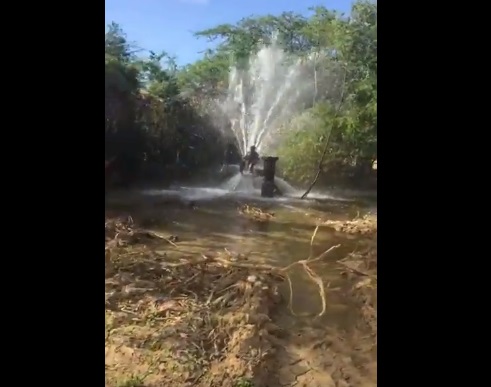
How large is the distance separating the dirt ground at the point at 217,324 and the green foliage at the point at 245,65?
7.5 inches

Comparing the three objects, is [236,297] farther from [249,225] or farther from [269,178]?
[269,178]

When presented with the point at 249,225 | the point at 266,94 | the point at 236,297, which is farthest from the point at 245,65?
the point at 236,297

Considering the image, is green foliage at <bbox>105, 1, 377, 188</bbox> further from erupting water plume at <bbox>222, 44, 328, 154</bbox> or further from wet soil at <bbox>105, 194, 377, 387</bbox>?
wet soil at <bbox>105, 194, 377, 387</bbox>

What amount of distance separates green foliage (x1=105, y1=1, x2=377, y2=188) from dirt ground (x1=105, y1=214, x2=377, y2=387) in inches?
7.5

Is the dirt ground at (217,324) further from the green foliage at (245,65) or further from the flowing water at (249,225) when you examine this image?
the green foliage at (245,65)

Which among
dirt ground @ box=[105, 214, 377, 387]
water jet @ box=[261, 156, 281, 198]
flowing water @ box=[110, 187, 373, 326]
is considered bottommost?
dirt ground @ box=[105, 214, 377, 387]

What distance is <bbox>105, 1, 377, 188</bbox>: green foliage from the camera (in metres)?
1.30

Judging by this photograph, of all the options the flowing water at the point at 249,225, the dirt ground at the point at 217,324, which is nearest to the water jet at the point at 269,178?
the flowing water at the point at 249,225

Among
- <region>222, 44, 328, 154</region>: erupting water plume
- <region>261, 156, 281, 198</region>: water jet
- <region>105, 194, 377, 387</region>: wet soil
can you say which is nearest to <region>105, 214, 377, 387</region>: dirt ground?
<region>105, 194, 377, 387</region>: wet soil

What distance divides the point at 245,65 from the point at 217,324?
665mm

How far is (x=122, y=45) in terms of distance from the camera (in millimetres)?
1306

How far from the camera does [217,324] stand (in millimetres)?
1239
